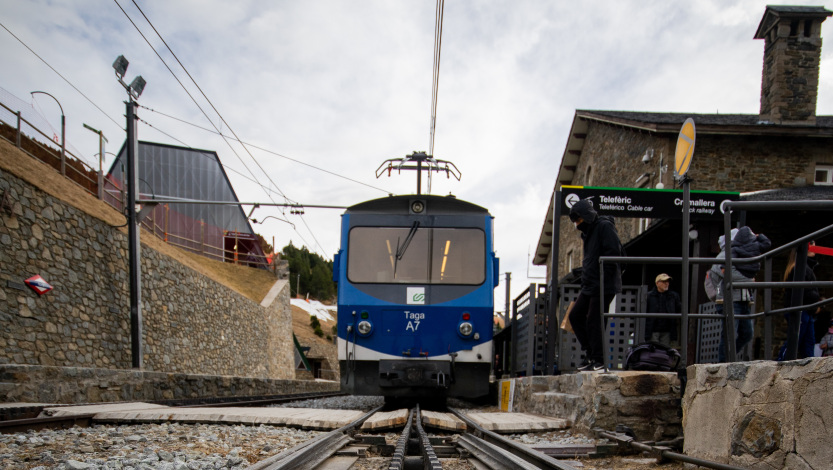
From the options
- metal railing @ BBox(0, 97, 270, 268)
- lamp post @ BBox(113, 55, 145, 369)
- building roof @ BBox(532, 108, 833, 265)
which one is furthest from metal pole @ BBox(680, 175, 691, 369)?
metal railing @ BBox(0, 97, 270, 268)

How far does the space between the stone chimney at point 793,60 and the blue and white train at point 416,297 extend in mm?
10779

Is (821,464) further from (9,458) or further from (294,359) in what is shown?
(294,359)

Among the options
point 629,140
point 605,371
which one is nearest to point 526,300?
point 605,371

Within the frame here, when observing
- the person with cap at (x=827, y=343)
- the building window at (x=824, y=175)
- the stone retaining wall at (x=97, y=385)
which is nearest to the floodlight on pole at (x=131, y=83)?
the stone retaining wall at (x=97, y=385)

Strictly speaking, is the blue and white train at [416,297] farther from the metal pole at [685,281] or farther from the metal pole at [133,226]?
the metal pole at [133,226]

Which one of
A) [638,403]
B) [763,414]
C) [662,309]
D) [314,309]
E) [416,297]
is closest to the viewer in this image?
[763,414]

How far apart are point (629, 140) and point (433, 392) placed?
38.3 ft

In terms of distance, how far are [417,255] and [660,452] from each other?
570 centimetres

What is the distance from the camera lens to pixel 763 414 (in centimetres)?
309

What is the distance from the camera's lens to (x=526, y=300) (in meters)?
10.0

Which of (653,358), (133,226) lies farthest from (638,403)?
(133,226)

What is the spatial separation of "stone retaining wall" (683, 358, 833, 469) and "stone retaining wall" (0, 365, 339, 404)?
666 cm

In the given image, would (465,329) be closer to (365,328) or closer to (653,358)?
(365,328)

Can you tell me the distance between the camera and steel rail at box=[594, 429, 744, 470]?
3180 mm
